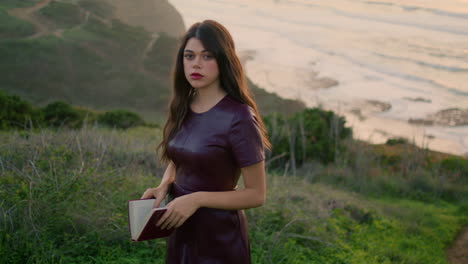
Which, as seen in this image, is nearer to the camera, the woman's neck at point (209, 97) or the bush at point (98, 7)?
the woman's neck at point (209, 97)

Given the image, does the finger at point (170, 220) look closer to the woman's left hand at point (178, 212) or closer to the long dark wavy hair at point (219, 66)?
the woman's left hand at point (178, 212)

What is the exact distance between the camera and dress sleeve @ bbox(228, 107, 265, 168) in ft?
6.13

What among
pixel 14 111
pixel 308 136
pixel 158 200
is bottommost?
pixel 308 136

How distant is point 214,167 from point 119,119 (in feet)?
39.4

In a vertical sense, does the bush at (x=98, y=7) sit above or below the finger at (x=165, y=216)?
above

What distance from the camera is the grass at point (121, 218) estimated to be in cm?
361

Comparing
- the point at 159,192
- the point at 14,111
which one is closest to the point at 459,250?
the point at 159,192

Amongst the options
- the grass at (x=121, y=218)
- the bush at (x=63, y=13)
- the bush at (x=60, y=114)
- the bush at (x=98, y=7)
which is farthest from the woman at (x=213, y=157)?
the bush at (x=98, y=7)

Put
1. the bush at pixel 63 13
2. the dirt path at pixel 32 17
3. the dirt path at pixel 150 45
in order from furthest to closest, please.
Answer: the dirt path at pixel 150 45 < the bush at pixel 63 13 < the dirt path at pixel 32 17

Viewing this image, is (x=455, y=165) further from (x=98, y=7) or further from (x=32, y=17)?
(x=98, y=7)

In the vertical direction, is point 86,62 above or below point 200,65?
below

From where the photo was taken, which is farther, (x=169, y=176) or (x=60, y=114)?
(x=60, y=114)

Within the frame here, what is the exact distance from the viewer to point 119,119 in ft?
44.1

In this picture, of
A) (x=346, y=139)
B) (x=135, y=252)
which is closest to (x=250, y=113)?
(x=135, y=252)
